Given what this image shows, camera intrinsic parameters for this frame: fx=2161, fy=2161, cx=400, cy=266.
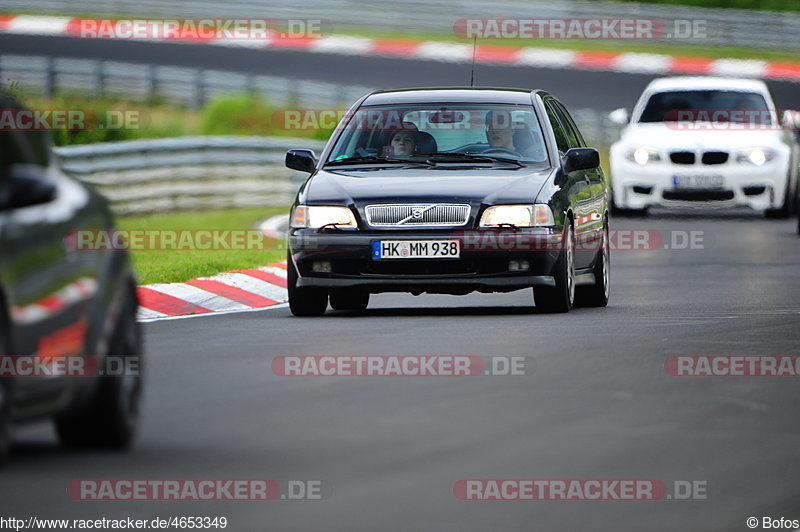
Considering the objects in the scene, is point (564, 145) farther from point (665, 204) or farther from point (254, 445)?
point (665, 204)

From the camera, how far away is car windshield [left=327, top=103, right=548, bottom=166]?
50.3 ft

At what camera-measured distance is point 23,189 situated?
7234mm

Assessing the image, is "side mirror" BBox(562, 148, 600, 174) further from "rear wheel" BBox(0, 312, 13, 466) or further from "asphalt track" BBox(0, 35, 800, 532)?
"rear wheel" BBox(0, 312, 13, 466)

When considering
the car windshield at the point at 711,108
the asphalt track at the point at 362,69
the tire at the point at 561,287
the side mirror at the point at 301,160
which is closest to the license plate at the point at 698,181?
the car windshield at the point at 711,108

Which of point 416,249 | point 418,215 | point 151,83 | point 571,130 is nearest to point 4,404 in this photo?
point 416,249

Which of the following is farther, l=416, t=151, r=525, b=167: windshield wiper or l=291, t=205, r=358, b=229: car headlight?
l=416, t=151, r=525, b=167: windshield wiper

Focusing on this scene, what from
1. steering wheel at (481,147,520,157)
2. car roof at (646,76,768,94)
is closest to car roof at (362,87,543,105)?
steering wheel at (481,147,520,157)

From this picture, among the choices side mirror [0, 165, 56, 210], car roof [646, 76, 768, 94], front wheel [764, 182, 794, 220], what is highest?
side mirror [0, 165, 56, 210]

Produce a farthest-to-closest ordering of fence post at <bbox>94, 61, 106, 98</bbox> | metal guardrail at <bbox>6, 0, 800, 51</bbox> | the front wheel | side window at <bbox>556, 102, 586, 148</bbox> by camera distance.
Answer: metal guardrail at <bbox>6, 0, 800, 51</bbox> → fence post at <bbox>94, 61, 106, 98</bbox> → the front wheel → side window at <bbox>556, 102, 586, 148</bbox>

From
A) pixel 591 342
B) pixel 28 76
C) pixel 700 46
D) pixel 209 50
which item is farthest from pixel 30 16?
pixel 591 342

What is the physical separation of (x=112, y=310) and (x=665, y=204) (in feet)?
61.4

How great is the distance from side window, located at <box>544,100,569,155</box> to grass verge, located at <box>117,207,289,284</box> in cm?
333

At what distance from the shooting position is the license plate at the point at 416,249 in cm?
1431

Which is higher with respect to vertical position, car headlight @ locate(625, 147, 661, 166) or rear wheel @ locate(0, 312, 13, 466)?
rear wheel @ locate(0, 312, 13, 466)
